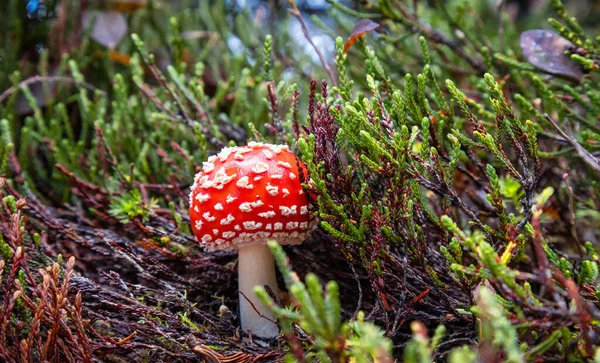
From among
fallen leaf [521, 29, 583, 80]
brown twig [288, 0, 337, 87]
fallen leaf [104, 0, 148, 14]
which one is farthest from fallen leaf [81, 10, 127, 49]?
fallen leaf [521, 29, 583, 80]

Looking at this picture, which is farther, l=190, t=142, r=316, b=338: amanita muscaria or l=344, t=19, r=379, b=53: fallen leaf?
l=344, t=19, r=379, b=53: fallen leaf

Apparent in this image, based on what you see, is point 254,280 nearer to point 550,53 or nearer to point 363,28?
point 363,28

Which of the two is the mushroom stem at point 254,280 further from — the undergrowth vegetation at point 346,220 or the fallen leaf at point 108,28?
the fallen leaf at point 108,28

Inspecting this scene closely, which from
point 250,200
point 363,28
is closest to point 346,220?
point 250,200

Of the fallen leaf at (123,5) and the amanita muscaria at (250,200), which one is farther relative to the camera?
the fallen leaf at (123,5)

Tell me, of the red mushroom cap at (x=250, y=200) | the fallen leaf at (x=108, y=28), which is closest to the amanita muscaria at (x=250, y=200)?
the red mushroom cap at (x=250, y=200)

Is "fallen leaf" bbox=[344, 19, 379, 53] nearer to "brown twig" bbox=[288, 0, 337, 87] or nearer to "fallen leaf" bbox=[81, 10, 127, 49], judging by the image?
"brown twig" bbox=[288, 0, 337, 87]
